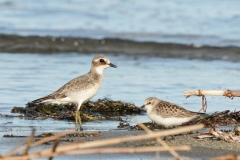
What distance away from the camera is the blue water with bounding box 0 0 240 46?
A: 59.6 feet

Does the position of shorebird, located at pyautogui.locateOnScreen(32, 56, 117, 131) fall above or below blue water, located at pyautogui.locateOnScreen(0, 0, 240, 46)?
below

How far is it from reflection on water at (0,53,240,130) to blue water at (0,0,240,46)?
3.03 m

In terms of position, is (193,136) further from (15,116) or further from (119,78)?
(119,78)

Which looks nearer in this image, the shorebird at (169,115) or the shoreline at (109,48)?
the shorebird at (169,115)

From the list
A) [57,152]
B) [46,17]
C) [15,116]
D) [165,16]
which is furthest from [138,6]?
[57,152]

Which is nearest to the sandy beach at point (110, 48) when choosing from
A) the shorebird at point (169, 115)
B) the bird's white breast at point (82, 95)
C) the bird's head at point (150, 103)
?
the bird's white breast at point (82, 95)

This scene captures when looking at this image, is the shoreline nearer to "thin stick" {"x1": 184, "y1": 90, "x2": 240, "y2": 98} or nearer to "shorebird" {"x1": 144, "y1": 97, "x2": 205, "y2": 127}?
"shorebird" {"x1": 144, "y1": 97, "x2": 205, "y2": 127}

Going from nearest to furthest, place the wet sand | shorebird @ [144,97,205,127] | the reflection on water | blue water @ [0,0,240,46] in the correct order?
the wet sand
shorebird @ [144,97,205,127]
the reflection on water
blue water @ [0,0,240,46]

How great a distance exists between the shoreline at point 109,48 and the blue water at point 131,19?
0.59m

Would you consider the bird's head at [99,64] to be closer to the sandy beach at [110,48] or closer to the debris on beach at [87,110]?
the debris on beach at [87,110]

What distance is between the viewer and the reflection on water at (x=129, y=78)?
33.4 ft

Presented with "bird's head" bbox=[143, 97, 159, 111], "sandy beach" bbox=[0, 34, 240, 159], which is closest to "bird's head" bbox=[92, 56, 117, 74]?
"bird's head" bbox=[143, 97, 159, 111]

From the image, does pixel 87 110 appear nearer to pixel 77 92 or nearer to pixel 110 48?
pixel 77 92

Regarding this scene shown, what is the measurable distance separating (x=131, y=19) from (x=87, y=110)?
36.7 feet
